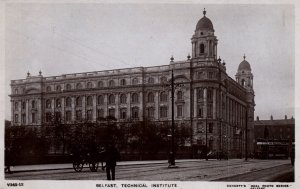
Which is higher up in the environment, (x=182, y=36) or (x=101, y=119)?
(x=182, y=36)

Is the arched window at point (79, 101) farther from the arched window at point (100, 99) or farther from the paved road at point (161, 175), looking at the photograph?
the paved road at point (161, 175)

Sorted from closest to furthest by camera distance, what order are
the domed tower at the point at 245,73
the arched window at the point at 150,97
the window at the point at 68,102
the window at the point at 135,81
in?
1. the domed tower at the point at 245,73
2. the window at the point at 68,102
3. the window at the point at 135,81
4. the arched window at the point at 150,97

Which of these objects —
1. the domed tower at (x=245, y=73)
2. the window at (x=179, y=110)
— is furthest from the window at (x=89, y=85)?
the domed tower at (x=245, y=73)

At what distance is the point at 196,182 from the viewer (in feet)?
34.5

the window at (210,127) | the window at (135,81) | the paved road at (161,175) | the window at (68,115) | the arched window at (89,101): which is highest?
the window at (135,81)

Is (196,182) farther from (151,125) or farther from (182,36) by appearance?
(151,125)

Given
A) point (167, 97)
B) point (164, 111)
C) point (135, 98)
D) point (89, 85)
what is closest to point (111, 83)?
point (89, 85)

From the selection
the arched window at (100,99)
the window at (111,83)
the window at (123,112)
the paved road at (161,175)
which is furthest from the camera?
the window at (123,112)

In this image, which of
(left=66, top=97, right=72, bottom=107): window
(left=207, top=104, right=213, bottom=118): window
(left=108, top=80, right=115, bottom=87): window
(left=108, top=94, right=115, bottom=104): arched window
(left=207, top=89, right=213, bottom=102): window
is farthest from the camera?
(left=108, top=94, right=115, bottom=104): arched window

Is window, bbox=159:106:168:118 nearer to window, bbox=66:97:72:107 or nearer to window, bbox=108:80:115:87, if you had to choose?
window, bbox=108:80:115:87

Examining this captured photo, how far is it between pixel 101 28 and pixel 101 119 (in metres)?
21.1

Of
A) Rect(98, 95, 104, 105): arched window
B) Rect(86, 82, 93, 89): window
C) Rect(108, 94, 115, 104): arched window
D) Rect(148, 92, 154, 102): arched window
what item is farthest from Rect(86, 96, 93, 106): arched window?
Rect(148, 92, 154, 102): arched window

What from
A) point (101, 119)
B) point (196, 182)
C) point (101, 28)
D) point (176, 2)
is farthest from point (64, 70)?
point (101, 119)

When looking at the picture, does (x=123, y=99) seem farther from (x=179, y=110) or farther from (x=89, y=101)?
(x=179, y=110)
